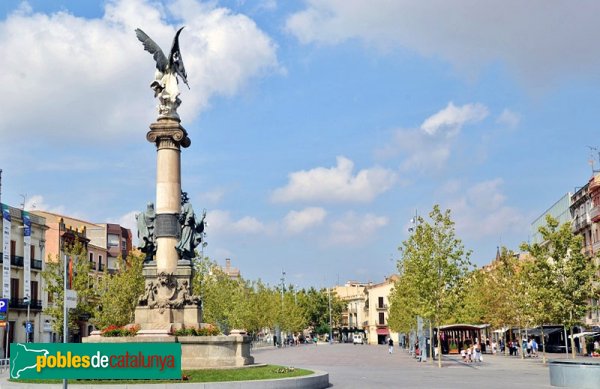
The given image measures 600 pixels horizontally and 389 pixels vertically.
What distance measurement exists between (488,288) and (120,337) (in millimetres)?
50517

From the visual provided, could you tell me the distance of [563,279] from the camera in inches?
1654

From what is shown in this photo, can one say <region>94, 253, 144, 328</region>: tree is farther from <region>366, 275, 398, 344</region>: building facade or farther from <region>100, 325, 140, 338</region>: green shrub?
<region>366, 275, 398, 344</region>: building facade

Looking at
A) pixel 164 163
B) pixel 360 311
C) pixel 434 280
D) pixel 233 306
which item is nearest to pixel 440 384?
pixel 164 163

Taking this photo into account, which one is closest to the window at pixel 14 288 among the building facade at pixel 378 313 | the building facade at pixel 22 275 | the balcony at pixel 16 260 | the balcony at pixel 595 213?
the building facade at pixel 22 275

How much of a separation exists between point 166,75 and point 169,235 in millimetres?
7129

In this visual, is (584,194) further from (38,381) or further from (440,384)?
(38,381)

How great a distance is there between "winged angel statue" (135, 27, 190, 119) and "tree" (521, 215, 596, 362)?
23150 millimetres

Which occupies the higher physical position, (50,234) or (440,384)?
(50,234)

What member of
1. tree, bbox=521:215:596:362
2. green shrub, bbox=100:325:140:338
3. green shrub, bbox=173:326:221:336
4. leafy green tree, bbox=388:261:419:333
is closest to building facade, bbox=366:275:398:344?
leafy green tree, bbox=388:261:419:333

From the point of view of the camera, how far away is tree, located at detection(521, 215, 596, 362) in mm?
40531

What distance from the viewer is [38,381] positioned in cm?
2208

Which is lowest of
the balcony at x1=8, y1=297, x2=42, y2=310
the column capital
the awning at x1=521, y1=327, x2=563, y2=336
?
the awning at x1=521, y1=327, x2=563, y2=336

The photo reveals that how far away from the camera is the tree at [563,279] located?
133 ft

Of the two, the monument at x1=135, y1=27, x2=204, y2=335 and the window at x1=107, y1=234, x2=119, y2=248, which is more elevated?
the window at x1=107, y1=234, x2=119, y2=248
